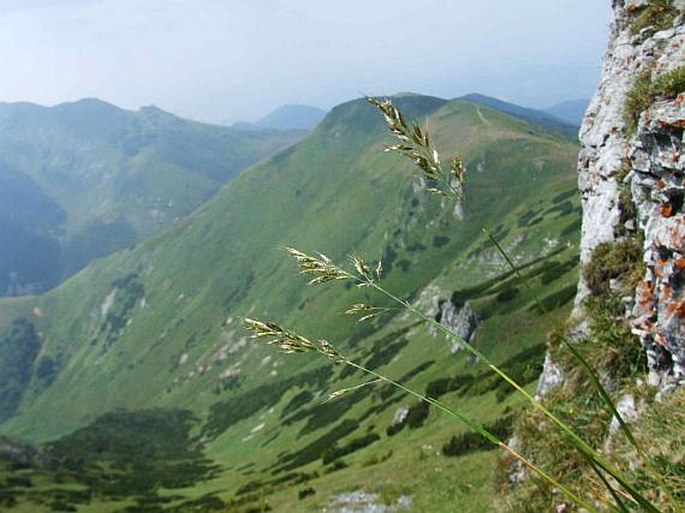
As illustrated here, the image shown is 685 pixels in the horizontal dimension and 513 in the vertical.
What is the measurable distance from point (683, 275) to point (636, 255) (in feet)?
15.5

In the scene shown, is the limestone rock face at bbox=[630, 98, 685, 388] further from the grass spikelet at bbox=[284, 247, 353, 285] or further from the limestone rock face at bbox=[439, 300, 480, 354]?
the limestone rock face at bbox=[439, 300, 480, 354]

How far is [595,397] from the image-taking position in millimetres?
12180

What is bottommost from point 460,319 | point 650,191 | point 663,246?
point 460,319

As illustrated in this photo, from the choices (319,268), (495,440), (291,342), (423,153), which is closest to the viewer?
(495,440)

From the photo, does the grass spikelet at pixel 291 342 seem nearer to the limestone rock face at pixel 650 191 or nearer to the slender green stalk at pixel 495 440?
the slender green stalk at pixel 495 440

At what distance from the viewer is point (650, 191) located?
517 inches

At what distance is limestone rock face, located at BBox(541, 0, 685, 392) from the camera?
36.0 feet

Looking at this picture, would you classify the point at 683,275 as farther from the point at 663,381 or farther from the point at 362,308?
the point at 362,308

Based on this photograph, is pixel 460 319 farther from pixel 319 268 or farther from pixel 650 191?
pixel 319 268

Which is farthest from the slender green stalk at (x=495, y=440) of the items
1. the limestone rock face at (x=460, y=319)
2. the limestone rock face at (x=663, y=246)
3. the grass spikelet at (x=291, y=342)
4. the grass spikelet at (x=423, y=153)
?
the limestone rock face at (x=460, y=319)

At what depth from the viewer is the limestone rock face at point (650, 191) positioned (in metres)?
11.0

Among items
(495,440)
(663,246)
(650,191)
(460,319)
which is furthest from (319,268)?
(460,319)

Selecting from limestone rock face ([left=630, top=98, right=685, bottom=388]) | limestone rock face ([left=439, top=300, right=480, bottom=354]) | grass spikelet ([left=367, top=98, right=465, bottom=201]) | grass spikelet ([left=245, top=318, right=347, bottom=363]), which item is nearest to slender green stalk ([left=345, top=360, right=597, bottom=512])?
grass spikelet ([left=245, top=318, right=347, bottom=363])

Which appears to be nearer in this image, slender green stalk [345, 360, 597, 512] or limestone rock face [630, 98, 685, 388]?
slender green stalk [345, 360, 597, 512]
